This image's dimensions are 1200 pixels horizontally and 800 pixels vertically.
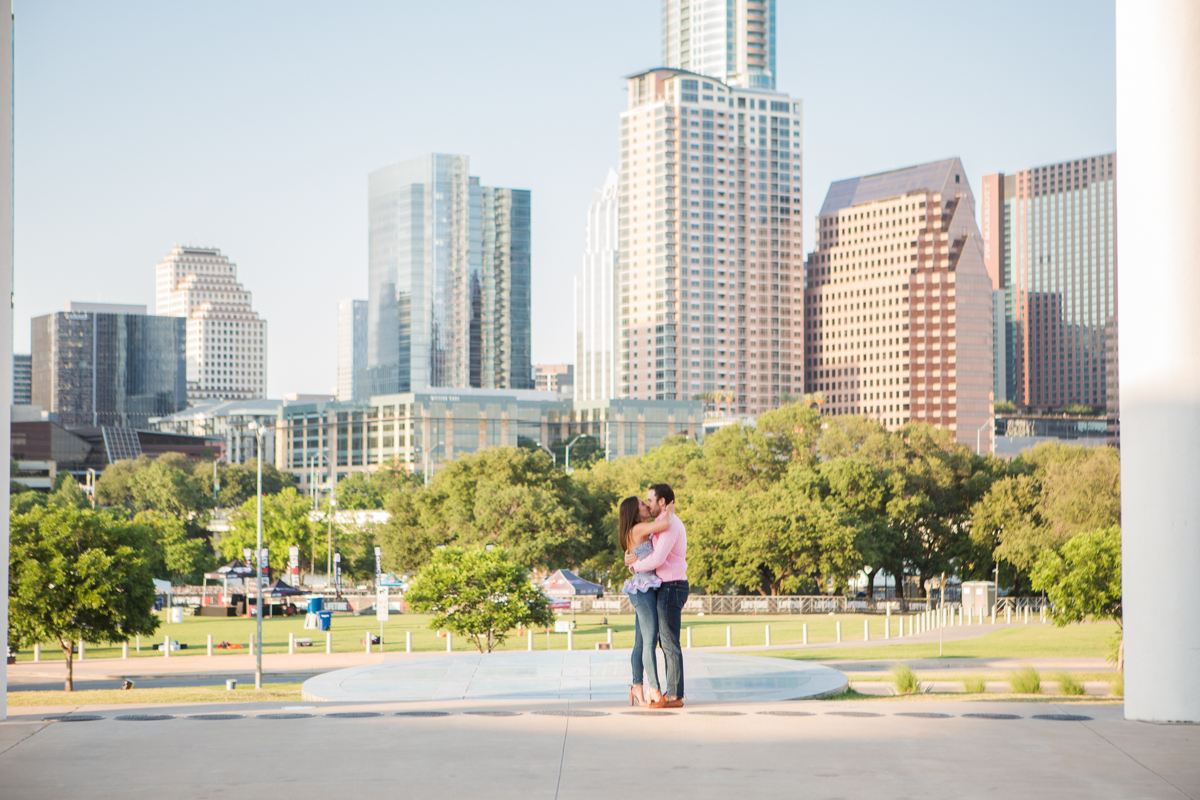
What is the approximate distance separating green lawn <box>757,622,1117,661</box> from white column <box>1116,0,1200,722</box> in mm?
24821

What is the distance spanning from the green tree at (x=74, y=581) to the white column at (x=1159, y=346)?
82.0ft

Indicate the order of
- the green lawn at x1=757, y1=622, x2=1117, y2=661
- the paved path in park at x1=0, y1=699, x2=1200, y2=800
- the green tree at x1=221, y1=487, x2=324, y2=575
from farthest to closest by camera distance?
1. the green tree at x1=221, y1=487, x2=324, y2=575
2. the green lawn at x1=757, y1=622, x2=1117, y2=661
3. the paved path in park at x1=0, y1=699, x2=1200, y2=800

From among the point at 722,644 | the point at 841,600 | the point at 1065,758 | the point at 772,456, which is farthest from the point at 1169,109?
the point at 772,456

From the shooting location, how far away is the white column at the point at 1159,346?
8.45 meters

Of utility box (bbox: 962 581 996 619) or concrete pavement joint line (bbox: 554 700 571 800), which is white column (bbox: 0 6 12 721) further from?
utility box (bbox: 962 581 996 619)

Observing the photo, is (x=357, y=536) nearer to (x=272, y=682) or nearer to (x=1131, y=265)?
(x=272, y=682)

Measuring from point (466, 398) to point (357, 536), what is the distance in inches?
3876

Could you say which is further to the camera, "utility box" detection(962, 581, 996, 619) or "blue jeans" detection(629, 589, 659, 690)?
"utility box" detection(962, 581, 996, 619)

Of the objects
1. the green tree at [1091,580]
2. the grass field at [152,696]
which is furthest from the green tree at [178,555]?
the green tree at [1091,580]

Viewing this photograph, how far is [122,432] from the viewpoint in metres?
182

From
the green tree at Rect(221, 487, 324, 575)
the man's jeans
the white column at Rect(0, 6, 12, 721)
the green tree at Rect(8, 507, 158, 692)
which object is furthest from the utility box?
the white column at Rect(0, 6, 12, 721)

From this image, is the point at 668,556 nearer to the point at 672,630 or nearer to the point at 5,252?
the point at 672,630

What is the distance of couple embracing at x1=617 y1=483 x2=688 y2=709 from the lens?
29.7ft

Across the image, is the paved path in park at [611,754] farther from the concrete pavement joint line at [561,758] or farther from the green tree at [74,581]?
the green tree at [74,581]
